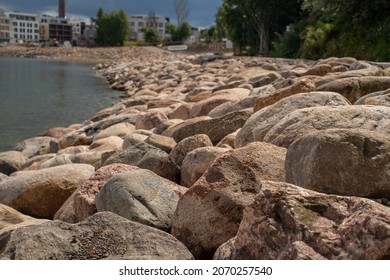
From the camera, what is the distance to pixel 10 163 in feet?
26.6

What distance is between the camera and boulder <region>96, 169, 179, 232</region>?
322 cm

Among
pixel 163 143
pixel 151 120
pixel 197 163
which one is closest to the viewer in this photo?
pixel 197 163

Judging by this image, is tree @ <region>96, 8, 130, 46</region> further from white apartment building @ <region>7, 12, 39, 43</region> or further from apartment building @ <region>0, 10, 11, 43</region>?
apartment building @ <region>0, 10, 11, 43</region>

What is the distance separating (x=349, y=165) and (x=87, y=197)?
6.38ft

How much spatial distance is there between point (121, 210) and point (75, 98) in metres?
18.1

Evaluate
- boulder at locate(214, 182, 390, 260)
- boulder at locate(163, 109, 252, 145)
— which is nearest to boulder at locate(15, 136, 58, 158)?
boulder at locate(163, 109, 252, 145)

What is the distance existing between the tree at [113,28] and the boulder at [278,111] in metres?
82.2

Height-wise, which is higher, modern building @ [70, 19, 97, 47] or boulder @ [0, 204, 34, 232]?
modern building @ [70, 19, 97, 47]

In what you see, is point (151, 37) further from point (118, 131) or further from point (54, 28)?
point (118, 131)

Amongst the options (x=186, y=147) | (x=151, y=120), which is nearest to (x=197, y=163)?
(x=186, y=147)

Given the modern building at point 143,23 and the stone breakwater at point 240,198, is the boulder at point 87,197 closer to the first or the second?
the stone breakwater at point 240,198

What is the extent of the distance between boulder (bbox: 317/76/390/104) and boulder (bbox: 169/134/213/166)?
1.55m

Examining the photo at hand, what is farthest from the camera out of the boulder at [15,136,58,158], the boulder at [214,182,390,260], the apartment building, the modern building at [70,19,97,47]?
the apartment building

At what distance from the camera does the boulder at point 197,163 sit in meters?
4.12
